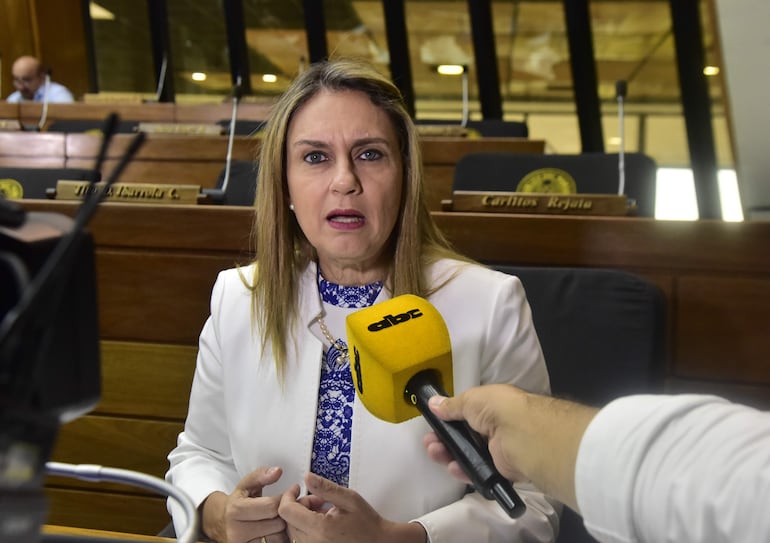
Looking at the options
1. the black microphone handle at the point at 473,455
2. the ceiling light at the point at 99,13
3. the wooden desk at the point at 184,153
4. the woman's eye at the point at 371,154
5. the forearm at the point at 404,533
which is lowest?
the forearm at the point at 404,533

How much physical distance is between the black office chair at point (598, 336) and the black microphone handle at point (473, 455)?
51 cm

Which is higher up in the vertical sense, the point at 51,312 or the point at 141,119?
the point at 141,119

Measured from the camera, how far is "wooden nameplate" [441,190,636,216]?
1.65 meters

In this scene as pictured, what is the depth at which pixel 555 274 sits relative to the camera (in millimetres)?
1220

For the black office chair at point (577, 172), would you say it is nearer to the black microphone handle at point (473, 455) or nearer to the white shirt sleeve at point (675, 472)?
the black microphone handle at point (473, 455)

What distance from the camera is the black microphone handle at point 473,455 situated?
0.56 metres

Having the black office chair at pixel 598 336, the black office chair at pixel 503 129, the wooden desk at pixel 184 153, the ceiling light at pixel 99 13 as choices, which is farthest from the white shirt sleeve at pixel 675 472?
the ceiling light at pixel 99 13

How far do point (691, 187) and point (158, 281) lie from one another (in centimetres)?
562

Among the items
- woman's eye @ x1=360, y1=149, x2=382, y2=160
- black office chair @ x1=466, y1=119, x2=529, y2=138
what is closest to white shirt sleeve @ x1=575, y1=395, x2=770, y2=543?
woman's eye @ x1=360, y1=149, x2=382, y2=160

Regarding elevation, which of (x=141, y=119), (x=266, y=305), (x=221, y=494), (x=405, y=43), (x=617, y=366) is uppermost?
(x=405, y=43)

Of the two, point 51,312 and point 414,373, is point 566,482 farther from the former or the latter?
point 51,312

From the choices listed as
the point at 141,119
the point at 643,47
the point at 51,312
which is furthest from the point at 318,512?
the point at 643,47

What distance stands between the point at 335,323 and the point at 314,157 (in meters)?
0.29

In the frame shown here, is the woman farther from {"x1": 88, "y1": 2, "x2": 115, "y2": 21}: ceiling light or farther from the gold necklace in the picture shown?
{"x1": 88, "y1": 2, "x2": 115, "y2": 21}: ceiling light
